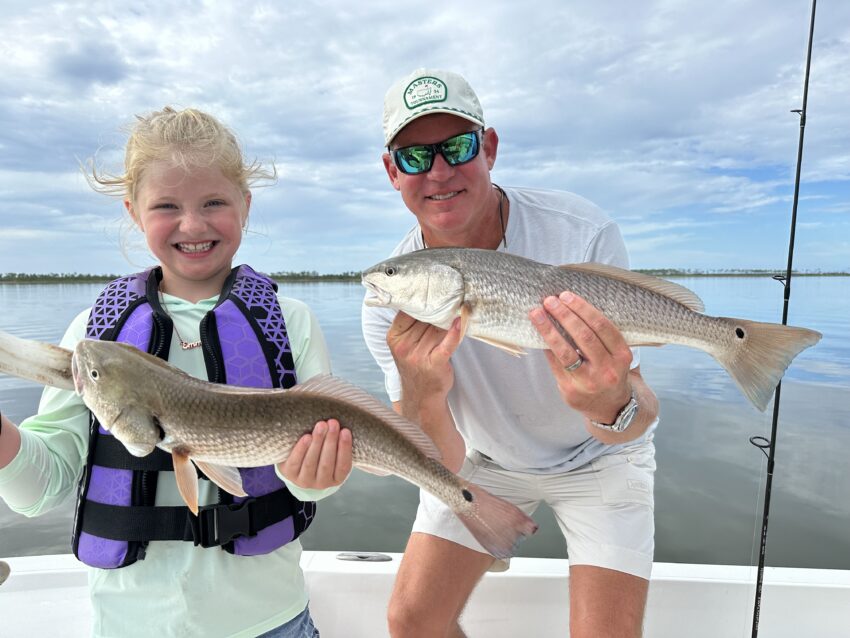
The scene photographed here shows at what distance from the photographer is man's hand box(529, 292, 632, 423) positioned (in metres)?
2.55

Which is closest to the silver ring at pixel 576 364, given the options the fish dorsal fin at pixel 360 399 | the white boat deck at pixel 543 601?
the fish dorsal fin at pixel 360 399

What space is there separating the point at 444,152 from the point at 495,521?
201cm

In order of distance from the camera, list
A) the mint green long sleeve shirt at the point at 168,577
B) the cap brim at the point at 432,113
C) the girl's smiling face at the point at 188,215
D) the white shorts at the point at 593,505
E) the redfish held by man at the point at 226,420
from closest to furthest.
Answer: the redfish held by man at the point at 226,420 → the mint green long sleeve shirt at the point at 168,577 → the girl's smiling face at the point at 188,215 → the cap brim at the point at 432,113 → the white shorts at the point at 593,505

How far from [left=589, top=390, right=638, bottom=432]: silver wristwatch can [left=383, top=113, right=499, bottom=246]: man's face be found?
4.46 ft

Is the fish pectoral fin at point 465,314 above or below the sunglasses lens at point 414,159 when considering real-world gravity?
below

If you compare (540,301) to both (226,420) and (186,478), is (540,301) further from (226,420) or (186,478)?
(186,478)

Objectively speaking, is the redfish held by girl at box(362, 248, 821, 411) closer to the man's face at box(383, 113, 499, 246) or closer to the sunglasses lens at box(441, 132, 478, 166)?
the man's face at box(383, 113, 499, 246)

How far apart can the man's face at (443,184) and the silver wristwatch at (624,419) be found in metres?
1.36

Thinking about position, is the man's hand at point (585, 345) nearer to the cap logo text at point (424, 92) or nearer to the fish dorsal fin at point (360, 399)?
the fish dorsal fin at point (360, 399)

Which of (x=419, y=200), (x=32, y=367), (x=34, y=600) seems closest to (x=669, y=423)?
(x=419, y=200)

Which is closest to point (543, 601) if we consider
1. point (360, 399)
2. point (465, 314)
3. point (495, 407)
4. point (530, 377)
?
point (495, 407)

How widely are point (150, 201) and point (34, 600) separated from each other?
3.40 metres

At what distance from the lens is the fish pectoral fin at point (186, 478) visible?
1757 mm

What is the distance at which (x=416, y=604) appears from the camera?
3.45m
